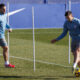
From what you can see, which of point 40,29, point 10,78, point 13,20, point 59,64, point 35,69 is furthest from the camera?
point 40,29

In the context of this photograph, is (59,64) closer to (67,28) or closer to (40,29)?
(67,28)

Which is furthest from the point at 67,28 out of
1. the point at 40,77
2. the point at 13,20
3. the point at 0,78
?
the point at 13,20

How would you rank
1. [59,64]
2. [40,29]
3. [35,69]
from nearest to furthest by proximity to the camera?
[35,69] → [59,64] → [40,29]

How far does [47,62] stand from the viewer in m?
12.7

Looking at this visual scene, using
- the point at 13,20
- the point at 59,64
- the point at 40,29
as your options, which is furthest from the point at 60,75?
the point at 40,29

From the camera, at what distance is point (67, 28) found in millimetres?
9797

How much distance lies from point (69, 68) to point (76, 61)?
1801 mm

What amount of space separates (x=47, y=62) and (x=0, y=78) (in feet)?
12.0

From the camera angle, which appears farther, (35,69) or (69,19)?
(35,69)

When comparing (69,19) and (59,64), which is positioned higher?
(69,19)

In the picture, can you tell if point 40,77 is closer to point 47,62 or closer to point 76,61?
point 76,61

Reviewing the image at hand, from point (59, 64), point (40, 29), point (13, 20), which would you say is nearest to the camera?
point (59, 64)

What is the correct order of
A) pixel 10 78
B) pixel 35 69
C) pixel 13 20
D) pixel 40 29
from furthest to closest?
pixel 40 29 < pixel 13 20 < pixel 35 69 < pixel 10 78

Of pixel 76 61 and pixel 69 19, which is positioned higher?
pixel 69 19
